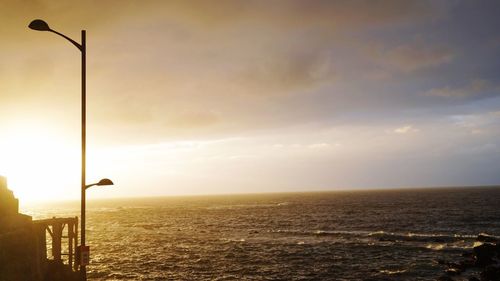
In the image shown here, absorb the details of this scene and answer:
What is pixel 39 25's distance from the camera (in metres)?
11.3

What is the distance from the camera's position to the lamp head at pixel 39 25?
11273 millimetres

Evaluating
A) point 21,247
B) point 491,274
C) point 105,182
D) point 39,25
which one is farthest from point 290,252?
point 39,25

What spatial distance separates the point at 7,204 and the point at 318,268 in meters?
30.8

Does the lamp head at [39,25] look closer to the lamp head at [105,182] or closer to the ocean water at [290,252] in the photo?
the lamp head at [105,182]

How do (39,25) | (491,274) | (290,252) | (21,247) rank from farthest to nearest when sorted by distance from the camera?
1. (290,252)
2. (491,274)
3. (21,247)
4. (39,25)

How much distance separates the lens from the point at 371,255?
Answer: 4909 centimetres

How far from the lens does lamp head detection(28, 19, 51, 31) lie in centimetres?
1127

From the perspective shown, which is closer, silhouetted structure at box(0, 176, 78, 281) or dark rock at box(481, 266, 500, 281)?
silhouetted structure at box(0, 176, 78, 281)

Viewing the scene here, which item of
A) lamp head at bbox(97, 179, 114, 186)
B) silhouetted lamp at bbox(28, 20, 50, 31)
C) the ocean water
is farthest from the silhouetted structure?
the ocean water

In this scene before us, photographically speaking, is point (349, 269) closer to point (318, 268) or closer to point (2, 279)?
point (318, 268)

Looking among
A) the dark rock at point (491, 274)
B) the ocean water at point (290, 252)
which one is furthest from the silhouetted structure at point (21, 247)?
the dark rock at point (491, 274)

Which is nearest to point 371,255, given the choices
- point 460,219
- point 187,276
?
point 187,276

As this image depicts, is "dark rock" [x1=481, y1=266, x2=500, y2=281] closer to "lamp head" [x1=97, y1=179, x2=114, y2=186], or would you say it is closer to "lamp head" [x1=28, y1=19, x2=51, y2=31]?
"lamp head" [x1=97, y1=179, x2=114, y2=186]

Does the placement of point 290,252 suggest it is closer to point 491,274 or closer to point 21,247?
point 491,274
